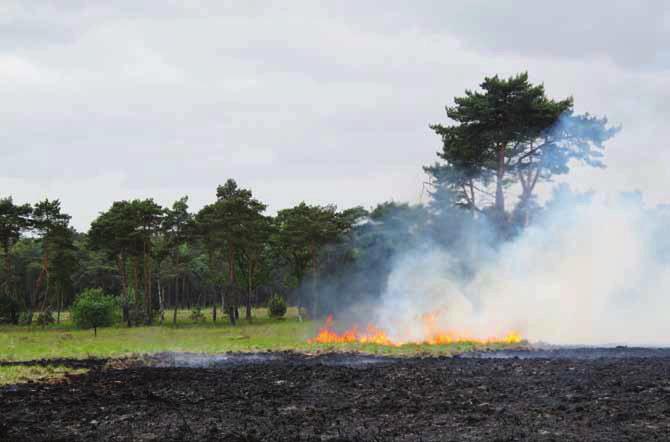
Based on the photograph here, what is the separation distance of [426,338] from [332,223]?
32.2 m

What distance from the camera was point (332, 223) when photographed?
7288cm

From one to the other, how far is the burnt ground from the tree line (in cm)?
3178

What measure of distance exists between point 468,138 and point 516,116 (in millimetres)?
4383

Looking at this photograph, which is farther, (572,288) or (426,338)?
(572,288)

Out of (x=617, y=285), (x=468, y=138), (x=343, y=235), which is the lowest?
(x=617, y=285)

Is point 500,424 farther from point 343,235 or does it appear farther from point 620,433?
point 343,235

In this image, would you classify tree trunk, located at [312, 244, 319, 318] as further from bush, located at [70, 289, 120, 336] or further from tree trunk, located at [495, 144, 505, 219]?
bush, located at [70, 289, 120, 336]

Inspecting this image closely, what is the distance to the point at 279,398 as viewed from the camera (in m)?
18.8

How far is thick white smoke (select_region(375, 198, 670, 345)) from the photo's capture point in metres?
42.4

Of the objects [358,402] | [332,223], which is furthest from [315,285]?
[358,402]

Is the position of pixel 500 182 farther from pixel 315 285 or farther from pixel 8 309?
pixel 8 309

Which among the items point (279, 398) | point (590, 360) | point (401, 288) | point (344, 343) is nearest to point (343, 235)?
point (401, 288)

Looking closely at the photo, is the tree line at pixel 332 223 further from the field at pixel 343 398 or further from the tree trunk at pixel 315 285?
the field at pixel 343 398

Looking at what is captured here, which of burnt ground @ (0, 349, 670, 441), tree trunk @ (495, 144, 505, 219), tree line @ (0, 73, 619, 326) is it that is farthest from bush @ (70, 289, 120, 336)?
Answer: tree trunk @ (495, 144, 505, 219)
